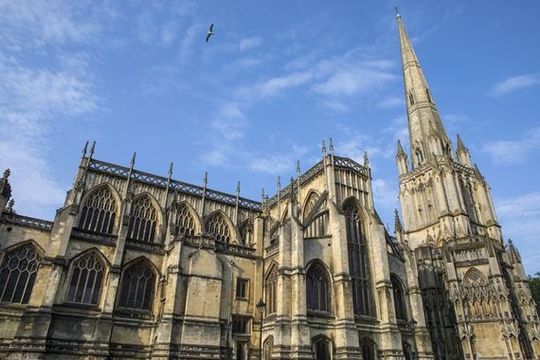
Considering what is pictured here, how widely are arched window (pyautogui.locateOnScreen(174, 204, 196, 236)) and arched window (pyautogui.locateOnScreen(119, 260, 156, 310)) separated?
20.0 ft

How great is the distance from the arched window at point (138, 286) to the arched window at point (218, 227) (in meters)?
7.70

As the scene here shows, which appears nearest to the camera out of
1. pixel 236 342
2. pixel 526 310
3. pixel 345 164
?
pixel 236 342

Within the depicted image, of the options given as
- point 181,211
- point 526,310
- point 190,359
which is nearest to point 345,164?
point 181,211

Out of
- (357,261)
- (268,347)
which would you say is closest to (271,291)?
(268,347)

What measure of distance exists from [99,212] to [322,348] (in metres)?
18.8

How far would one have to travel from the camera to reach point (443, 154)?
43.6m

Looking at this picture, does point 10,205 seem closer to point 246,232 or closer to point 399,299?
point 246,232

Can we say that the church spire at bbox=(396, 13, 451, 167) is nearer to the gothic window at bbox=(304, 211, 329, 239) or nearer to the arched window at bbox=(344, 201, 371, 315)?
the arched window at bbox=(344, 201, 371, 315)

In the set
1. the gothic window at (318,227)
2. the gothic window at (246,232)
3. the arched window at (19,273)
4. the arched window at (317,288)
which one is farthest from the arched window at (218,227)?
the arched window at (19,273)

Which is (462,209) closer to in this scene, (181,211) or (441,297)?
(441,297)

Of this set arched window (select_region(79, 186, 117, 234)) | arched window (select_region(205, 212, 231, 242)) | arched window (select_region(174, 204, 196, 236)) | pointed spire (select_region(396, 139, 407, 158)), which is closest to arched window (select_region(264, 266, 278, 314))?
arched window (select_region(205, 212, 231, 242))

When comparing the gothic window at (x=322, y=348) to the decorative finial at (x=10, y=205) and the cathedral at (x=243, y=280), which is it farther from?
the decorative finial at (x=10, y=205)

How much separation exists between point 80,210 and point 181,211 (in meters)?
7.76

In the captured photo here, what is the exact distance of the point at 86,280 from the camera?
75.2 ft
